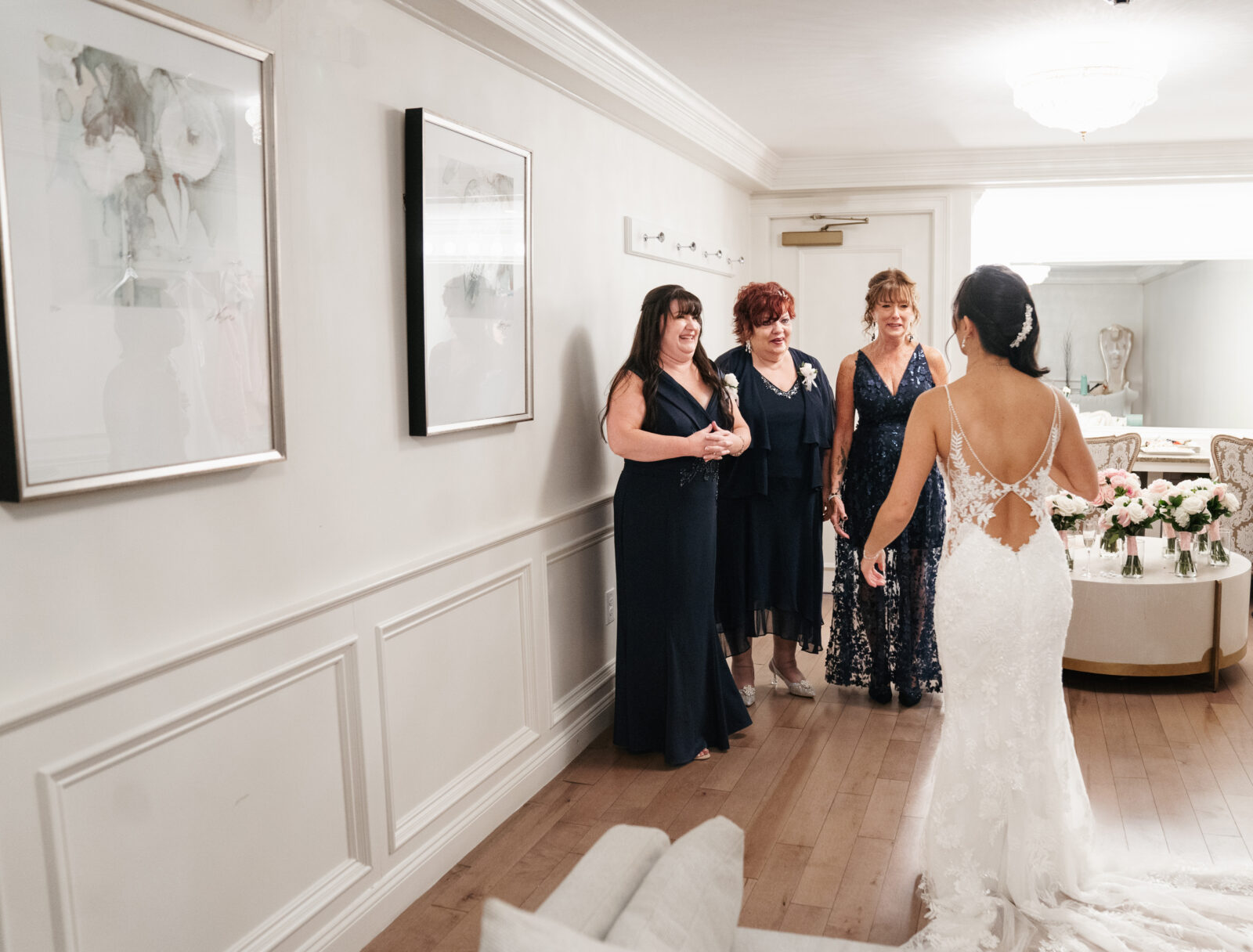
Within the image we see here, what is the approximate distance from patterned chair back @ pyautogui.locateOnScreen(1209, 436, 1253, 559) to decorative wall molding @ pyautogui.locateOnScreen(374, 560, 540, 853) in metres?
4.08

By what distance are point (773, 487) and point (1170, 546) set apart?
1.87m

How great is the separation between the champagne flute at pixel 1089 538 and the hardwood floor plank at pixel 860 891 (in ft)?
6.39

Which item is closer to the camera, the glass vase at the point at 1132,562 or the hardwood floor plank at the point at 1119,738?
the hardwood floor plank at the point at 1119,738

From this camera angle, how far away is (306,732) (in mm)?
2283

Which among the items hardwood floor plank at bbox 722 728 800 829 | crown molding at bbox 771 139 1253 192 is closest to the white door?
crown molding at bbox 771 139 1253 192

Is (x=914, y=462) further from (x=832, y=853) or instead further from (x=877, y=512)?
(x=877, y=512)

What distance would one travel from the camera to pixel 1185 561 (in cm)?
425

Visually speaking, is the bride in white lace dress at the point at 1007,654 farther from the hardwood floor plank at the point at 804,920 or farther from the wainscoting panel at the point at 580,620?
the wainscoting panel at the point at 580,620

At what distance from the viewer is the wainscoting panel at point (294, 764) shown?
5.52 feet

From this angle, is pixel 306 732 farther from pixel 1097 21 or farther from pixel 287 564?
pixel 1097 21

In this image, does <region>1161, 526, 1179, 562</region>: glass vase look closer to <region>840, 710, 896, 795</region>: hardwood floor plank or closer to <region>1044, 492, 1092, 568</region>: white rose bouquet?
<region>1044, 492, 1092, 568</region>: white rose bouquet

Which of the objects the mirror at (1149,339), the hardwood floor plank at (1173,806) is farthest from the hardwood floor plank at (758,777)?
the mirror at (1149,339)

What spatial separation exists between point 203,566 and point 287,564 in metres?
0.25

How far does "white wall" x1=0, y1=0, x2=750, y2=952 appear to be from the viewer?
1.71m
